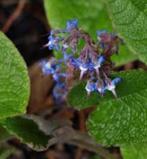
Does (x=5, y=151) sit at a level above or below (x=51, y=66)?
below

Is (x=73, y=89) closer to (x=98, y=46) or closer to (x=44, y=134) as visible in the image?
(x=98, y=46)

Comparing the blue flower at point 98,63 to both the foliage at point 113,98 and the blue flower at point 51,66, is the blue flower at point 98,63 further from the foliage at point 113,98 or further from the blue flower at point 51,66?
the blue flower at point 51,66

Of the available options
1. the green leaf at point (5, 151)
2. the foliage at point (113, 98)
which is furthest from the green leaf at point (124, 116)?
the green leaf at point (5, 151)

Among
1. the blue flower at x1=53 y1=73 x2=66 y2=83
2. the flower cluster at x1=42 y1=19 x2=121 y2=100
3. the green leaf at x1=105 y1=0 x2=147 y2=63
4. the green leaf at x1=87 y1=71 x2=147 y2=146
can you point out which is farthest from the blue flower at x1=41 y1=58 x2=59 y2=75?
the green leaf at x1=105 y1=0 x2=147 y2=63

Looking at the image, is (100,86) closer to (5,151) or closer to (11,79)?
(11,79)

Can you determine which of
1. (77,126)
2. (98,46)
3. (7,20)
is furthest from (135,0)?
(7,20)

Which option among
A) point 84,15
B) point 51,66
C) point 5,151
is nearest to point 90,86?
point 51,66
